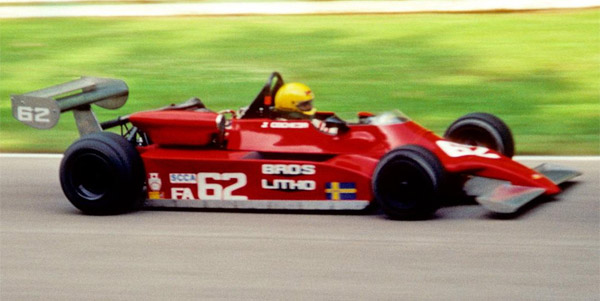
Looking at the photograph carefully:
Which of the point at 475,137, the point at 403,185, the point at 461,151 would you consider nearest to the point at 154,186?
the point at 403,185

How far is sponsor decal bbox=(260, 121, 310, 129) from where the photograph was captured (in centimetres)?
761

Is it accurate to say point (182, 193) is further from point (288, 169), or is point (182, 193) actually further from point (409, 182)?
point (409, 182)

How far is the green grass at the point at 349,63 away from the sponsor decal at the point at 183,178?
3.19 m

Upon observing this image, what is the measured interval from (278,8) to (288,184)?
31.2 feet

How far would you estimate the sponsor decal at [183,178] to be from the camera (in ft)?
24.9

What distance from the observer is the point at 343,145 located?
7539 mm

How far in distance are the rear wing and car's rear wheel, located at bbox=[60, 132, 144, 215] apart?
58cm

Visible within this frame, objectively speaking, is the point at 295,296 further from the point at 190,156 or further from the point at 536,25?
the point at 536,25

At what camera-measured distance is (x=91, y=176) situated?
298 inches

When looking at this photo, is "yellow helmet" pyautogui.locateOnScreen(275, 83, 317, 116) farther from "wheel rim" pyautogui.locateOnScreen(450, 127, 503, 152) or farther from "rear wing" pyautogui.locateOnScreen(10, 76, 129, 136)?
"rear wing" pyautogui.locateOnScreen(10, 76, 129, 136)

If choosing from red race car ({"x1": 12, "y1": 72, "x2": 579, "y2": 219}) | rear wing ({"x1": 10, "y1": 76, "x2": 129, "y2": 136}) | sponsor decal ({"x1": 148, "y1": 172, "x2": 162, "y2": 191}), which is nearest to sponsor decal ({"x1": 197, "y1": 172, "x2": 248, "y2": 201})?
red race car ({"x1": 12, "y1": 72, "x2": 579, "y2": 219})

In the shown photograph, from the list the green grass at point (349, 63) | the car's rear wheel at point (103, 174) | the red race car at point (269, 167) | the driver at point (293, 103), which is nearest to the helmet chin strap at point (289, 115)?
the driver at point (293, 103)

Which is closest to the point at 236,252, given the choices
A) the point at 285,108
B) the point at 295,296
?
the point at 295,296

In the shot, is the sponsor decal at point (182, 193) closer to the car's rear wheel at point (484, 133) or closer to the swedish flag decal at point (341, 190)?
the swedish flag decal at point (341, 190)
